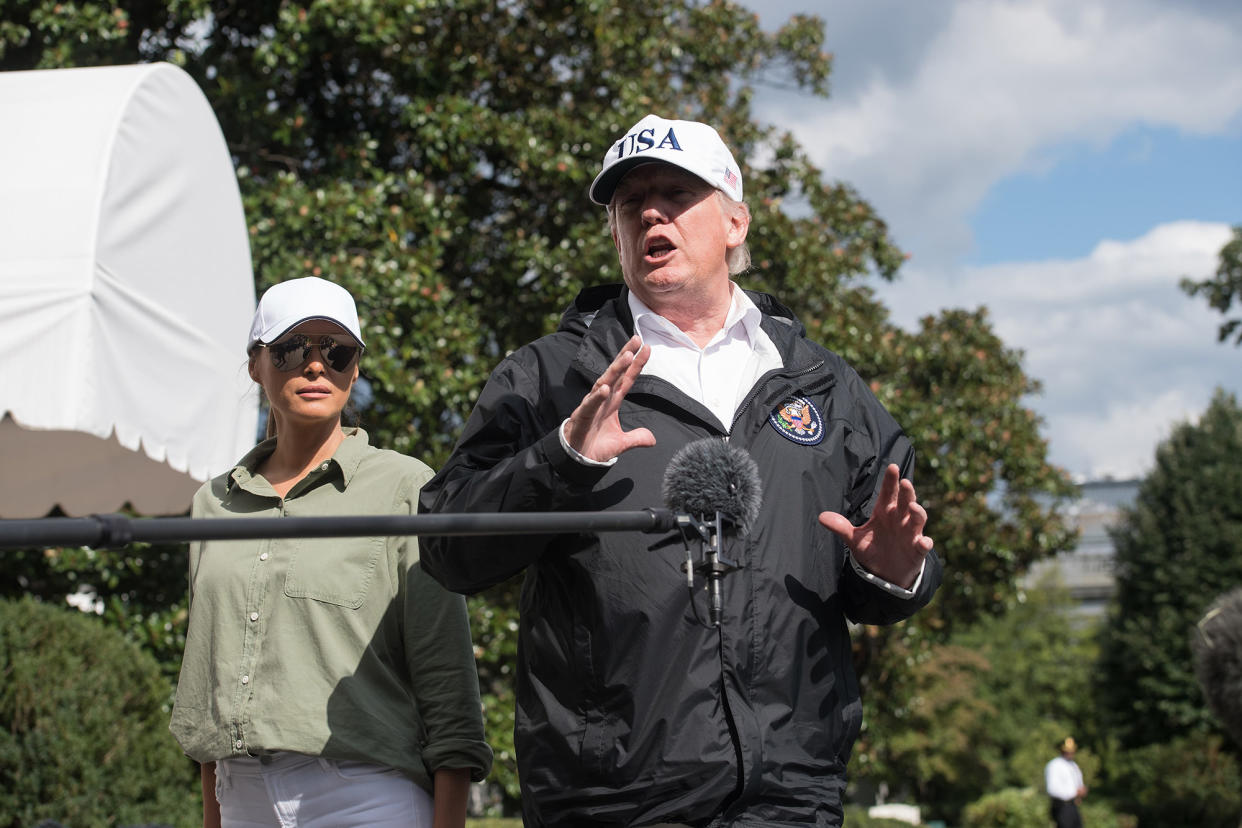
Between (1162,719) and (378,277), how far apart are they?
22.7m

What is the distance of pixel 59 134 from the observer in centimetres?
466

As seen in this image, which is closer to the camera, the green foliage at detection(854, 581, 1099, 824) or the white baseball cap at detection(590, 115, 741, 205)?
the white baseball cap at detection(590, 115, 741, 205)

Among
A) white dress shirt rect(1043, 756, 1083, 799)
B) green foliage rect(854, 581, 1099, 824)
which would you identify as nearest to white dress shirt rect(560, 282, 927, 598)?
white dress shirt rect(1043, 756, 1083, 799)

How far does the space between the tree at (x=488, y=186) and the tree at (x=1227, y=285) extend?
45.9 ft

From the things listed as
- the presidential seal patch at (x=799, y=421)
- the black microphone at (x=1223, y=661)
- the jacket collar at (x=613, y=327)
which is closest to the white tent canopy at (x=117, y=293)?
the jacket collar at (x=613, y=327)

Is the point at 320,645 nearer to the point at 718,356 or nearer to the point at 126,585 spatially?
the point at 718,356

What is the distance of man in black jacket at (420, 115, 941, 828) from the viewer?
234cm

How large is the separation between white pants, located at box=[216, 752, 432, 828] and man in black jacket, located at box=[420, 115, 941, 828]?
0.43m

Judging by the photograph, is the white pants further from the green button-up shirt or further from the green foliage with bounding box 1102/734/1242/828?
the green foliage with bounding box 1102/734/1242/828

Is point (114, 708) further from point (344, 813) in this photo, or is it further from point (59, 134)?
point (344, 813)

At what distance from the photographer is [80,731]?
5836 millimetres

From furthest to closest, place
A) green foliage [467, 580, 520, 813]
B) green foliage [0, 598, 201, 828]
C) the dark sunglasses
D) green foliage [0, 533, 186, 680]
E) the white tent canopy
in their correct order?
1. green foliage [467, 580, 520, 813]
2. green foliage [0, 533, 186, 680]
3. green foliage [0, 598, 201, 828]
4. the white tent canopy
5. the dark sunglasses

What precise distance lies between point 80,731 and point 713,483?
4.65 meters

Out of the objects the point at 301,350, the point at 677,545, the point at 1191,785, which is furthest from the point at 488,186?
the point at 1191,785
